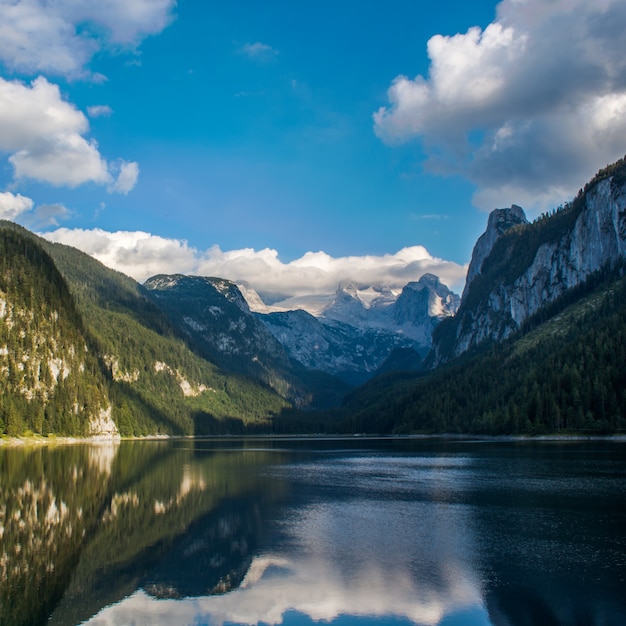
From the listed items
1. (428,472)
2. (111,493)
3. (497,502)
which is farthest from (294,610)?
(428,472)

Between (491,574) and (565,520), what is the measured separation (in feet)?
66.7

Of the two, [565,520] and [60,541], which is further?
[565,520]

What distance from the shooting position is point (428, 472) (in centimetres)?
10331

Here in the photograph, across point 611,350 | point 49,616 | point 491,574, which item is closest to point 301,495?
point 491,574

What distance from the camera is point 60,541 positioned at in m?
48.7

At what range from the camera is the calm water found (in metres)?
33.0

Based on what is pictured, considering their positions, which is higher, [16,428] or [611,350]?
[611,350]

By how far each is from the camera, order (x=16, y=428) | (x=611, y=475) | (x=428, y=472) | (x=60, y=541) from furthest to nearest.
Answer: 1. (x=16, y=428)
2. (x=428, y=472)
3. (x=611, y=475)
4. (x=60, y=541)

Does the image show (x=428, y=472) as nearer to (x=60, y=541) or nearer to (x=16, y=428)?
(x=60, y=541)

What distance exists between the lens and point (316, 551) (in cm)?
4719

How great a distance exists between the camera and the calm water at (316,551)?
33.0m

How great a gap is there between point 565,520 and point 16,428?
6322 inches

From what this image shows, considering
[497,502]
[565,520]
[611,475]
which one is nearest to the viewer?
[565,520]

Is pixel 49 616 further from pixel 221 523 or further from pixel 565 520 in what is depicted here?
pixel 565 520
